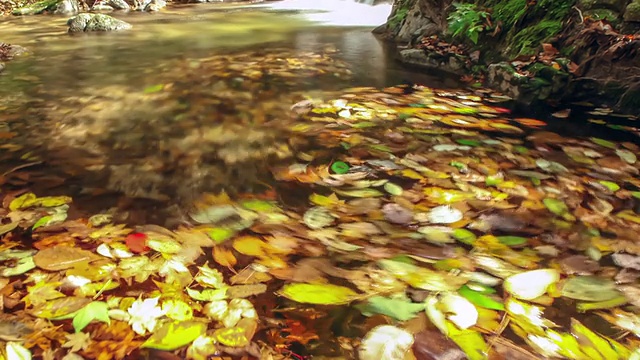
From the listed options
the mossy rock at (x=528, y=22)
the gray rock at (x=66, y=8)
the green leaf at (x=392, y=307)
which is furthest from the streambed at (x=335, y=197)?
the gray rock at (x=66, y=8)

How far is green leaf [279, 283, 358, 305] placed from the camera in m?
1.42

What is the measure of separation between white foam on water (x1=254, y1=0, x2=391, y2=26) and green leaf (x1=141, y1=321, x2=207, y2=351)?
952 centimetres

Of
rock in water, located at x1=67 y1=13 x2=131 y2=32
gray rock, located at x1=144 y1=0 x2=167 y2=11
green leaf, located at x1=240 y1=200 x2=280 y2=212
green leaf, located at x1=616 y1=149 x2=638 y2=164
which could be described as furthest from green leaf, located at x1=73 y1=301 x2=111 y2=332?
gray rock, located at x1=144 y1=0 x2=167 y2=11

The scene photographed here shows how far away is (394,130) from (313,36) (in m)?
5.62

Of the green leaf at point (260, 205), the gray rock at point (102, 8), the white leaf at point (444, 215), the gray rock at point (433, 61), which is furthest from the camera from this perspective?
the gray rock at point (102, 8)

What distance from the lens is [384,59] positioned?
5922 mm

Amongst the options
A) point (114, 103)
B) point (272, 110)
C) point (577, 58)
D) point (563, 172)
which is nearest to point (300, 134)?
point (272, 110)

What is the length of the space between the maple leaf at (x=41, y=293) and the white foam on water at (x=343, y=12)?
942 cm

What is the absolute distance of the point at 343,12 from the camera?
12133 millimetres

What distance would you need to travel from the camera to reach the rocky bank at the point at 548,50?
140 inches

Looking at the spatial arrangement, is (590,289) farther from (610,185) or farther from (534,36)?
(534,36)

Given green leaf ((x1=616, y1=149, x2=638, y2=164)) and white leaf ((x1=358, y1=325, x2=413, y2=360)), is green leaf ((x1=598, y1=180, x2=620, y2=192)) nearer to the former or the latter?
green leaf ((x1=616, y1=149, x2=638, y2=164))

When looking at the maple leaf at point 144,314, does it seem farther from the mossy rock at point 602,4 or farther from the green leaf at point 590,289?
the mossy rock at point 602,4

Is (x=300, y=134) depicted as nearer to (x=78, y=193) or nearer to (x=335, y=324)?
(x=78, y=193)
